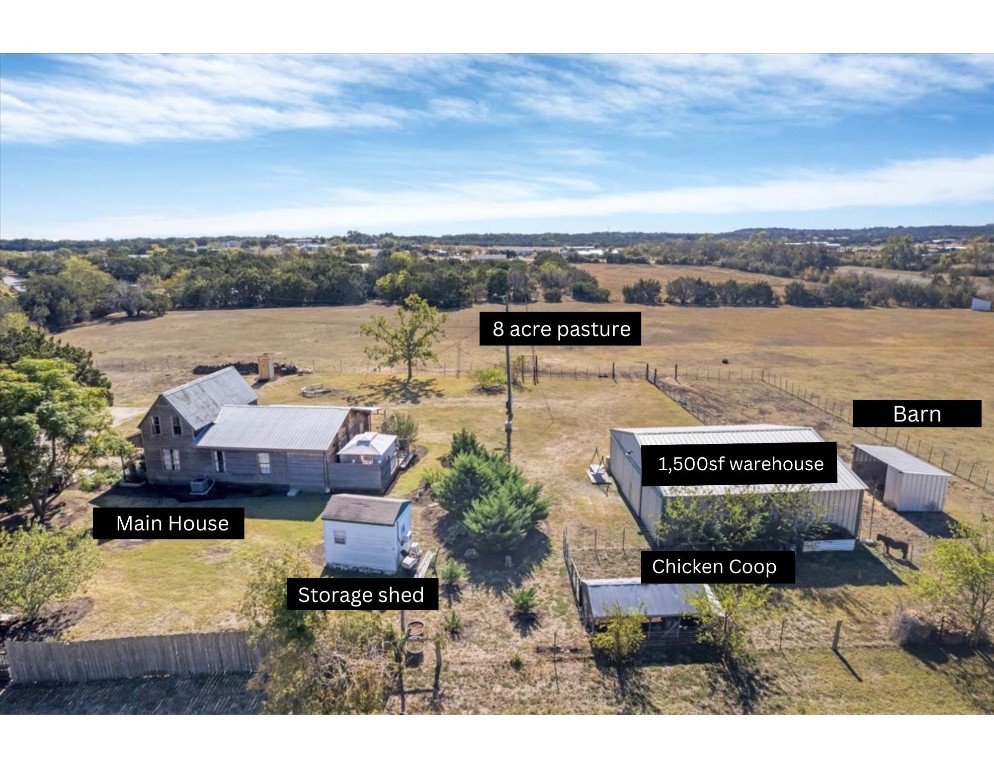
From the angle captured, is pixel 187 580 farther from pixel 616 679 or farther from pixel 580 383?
pixel 580 383

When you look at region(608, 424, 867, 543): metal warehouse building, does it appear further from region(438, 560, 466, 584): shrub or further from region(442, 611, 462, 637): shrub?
region(442, 611, 462, 637): shrub

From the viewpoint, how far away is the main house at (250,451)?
1222 inches

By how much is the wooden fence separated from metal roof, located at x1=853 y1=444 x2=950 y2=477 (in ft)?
93.9

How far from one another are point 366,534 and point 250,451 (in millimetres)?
11123

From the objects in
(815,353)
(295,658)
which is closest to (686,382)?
(815,353)

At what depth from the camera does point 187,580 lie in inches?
894

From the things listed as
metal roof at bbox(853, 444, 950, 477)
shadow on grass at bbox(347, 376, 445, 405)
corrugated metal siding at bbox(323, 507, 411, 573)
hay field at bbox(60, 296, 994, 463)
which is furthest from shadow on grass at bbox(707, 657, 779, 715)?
shadow on grass at bbox(347, 376, 445, 405)

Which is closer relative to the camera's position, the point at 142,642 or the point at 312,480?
the point at 142,642

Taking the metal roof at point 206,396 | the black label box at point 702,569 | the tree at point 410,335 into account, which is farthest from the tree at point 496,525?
the tree at point 410,335

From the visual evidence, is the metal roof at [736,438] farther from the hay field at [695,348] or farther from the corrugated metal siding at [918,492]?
the hay field at [695,348]

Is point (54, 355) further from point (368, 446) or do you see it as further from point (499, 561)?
point (499, 561)

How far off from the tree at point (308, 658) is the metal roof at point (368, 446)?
45.5ft

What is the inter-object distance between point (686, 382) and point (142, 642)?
46.3 m

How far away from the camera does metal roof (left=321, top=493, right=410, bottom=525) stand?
75.8ft
